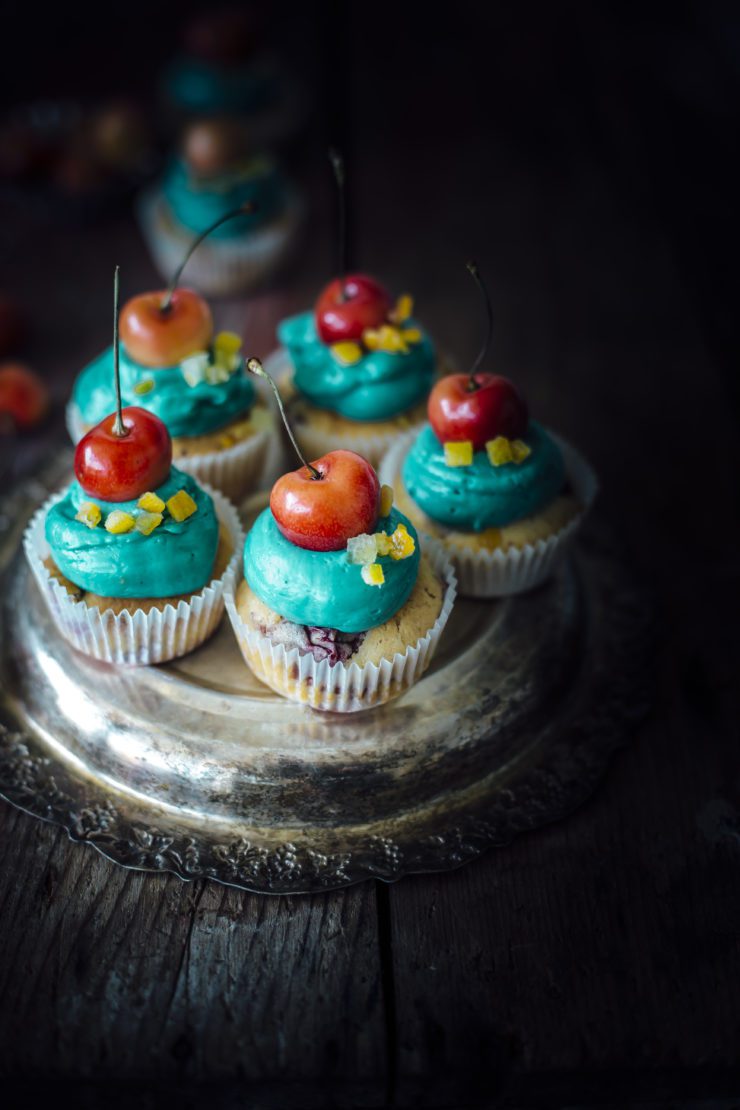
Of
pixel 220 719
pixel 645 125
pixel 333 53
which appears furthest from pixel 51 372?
pixel 645 125

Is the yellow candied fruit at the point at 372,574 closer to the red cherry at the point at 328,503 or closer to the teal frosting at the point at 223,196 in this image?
the red cherry at the point at 328,503

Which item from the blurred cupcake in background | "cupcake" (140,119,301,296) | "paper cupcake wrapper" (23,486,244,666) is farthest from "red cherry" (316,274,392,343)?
the blurred cupcake in background

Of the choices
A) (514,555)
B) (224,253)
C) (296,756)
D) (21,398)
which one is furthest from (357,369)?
(224,253)

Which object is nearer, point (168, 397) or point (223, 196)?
point (168, 397)

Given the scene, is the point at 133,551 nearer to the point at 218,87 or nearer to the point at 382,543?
the point at 382,543

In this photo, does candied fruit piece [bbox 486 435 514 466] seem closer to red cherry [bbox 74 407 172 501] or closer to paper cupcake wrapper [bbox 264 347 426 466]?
paper cupcake wrapper [bbox 264 347 426 466]
